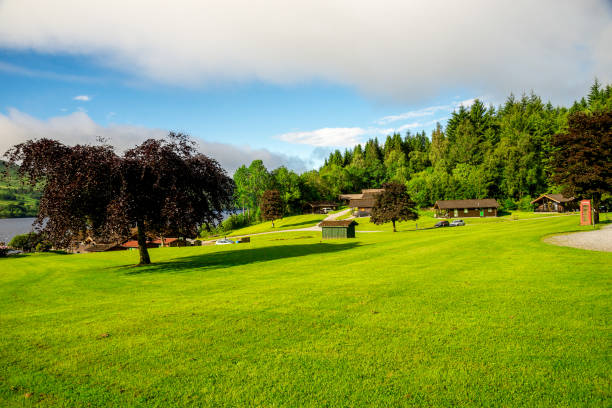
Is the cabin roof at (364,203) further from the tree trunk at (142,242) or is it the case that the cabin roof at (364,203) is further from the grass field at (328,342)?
the grass field at (328,342)

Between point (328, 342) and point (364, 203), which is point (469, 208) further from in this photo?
point (328, 342)

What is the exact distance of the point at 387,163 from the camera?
165m

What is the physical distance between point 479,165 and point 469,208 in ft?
95.6

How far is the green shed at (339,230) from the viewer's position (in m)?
48.3

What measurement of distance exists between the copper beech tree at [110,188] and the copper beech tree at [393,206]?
3940cm

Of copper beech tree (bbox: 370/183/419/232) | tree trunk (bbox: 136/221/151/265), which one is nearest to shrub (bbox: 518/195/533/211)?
copper beech tree (bbox: 370/183/419/232)

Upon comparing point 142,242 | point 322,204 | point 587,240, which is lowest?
point 587,240

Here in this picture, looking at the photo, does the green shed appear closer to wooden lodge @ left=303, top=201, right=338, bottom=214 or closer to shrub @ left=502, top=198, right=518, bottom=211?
shrub @ left=502, top=198, right=518, bottom=211

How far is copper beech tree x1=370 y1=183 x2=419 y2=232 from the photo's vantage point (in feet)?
186

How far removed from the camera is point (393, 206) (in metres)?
57.6

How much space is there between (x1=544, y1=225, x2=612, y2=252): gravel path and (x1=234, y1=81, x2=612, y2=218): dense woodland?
70692 mm

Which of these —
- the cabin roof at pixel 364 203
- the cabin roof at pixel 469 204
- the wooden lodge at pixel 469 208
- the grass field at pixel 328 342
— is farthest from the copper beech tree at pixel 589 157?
the cabin roof at pixel 364 203

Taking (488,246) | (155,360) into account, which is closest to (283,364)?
(155,360)

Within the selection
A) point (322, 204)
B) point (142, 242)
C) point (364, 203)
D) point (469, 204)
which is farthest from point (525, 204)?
point (142, 242)
